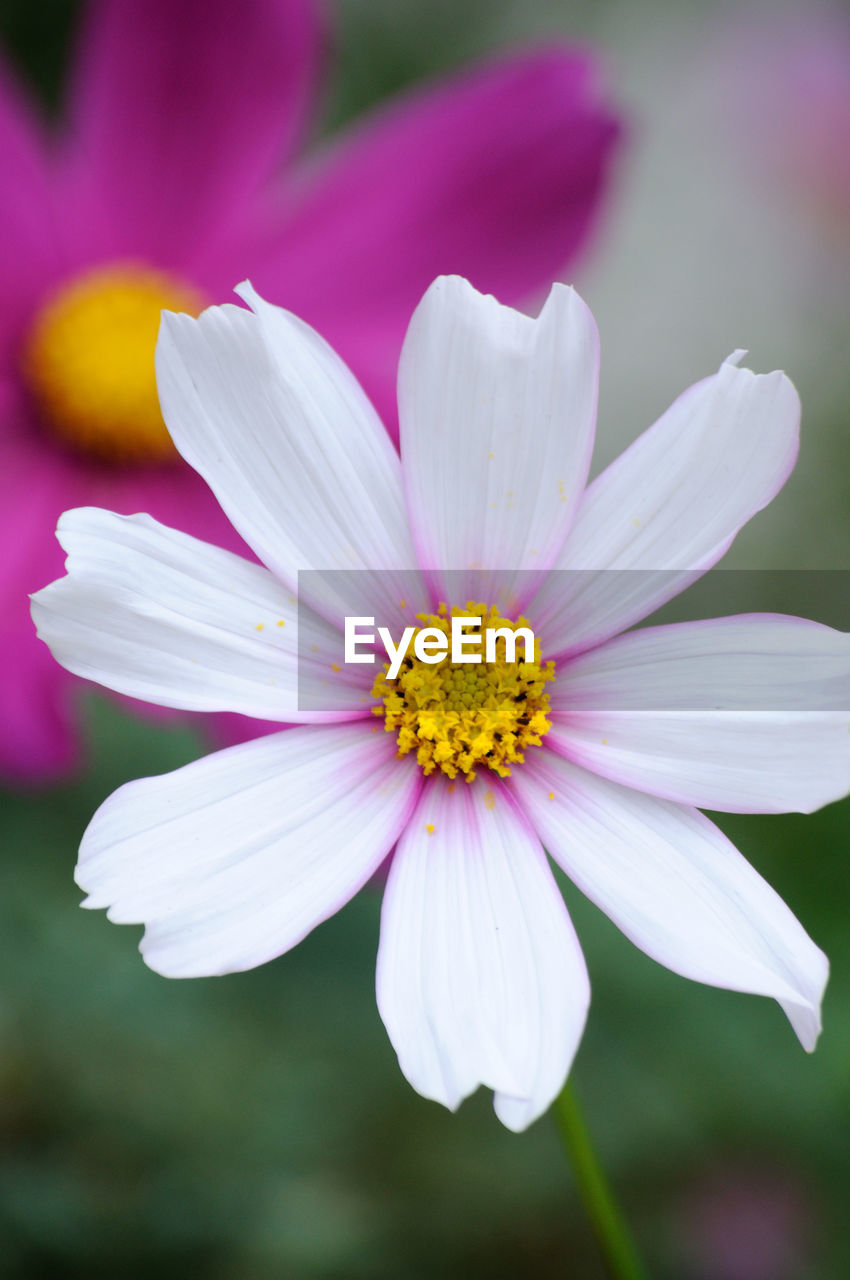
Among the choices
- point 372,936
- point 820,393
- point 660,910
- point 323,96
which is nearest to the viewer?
point 660,910

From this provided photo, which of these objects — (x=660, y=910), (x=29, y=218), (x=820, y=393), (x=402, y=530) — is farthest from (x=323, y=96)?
(x=660, y=910)

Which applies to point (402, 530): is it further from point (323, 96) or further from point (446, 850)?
point (323, 96)

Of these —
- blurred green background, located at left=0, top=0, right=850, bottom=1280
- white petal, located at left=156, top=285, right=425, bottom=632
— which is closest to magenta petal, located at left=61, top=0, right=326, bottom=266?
blurred green background, located at left=0, top=0, right=850, bottom=1280

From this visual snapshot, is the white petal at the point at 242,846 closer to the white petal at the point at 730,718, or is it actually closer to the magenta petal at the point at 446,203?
the white petal at the point at 730,718

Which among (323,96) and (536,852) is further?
(323,96)

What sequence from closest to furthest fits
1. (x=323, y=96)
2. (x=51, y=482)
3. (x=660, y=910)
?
1. (x=660, y=910)
2. (x=51, y=482)
3. (x=323, y=96)

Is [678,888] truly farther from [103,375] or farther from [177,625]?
[103,375]

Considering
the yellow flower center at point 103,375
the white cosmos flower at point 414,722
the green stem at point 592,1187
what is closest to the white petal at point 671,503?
the white cosmos flower at point 414,722
